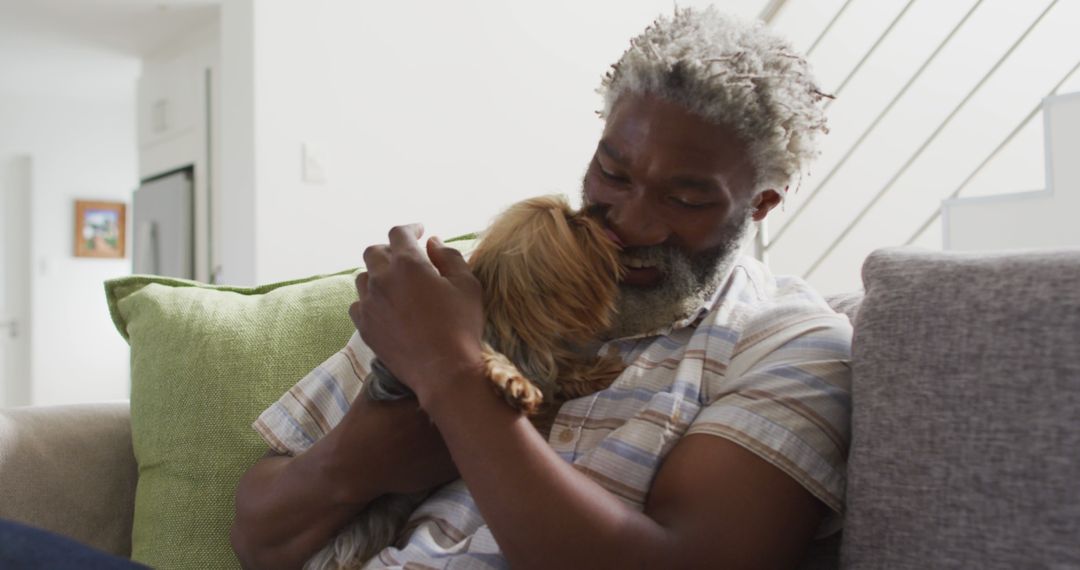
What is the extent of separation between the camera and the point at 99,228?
8258 mm

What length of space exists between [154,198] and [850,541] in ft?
18.5

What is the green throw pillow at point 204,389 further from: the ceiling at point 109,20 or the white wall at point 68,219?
the white wall at point 68,219

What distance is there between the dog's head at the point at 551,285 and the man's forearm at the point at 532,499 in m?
0.20

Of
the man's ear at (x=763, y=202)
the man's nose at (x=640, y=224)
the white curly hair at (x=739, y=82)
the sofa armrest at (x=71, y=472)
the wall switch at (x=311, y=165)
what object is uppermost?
the wall switch at (x=311, y=165)

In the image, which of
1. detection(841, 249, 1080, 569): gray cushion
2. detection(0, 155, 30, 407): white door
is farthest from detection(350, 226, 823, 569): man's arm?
detection(0, 155, 30, 407): white door

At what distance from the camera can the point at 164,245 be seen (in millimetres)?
5617

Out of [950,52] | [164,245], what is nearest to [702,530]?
[950,52]

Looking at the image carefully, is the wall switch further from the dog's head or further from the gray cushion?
the gray cushion

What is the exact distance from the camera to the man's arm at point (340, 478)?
1.04 meters

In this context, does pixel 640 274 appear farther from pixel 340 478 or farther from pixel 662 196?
pixel 340 478

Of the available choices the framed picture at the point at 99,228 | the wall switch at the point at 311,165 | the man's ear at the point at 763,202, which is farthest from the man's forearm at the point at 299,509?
the framed picture at the point at 99,228

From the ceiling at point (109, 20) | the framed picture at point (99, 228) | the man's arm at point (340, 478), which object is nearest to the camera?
the man's arm at point (340, 478)

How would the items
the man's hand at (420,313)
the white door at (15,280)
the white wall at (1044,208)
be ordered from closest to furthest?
the man's hand at (420,313) → the white wall at (1044,208) → the white door at (15,280)

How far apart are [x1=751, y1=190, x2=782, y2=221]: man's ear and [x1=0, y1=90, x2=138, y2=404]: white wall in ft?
24.4
